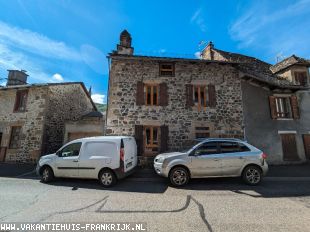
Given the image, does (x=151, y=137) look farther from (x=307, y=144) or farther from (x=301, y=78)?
(x=301, y=78)

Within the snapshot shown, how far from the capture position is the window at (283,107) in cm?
1263

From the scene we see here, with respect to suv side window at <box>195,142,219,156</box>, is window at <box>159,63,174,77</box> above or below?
above

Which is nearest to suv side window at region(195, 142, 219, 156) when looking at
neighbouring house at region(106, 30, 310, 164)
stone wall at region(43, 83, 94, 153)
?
neighbouring house at region(106, 30, 310, 164)

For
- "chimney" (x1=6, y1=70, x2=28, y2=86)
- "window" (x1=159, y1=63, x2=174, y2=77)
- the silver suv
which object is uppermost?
"chimney" (x1=6, y1=70, x2=28, y2=86)

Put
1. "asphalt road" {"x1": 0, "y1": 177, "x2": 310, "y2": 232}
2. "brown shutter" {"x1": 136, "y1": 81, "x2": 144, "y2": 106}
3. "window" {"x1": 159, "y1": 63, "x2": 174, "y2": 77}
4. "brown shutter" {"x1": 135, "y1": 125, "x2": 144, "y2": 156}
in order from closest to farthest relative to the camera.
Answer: "asphalt road" {"x1": 0, "y1": 177, "x2": 310, "y2": 232} < "brown shutter" {"x1": 135, "y1": 125, "x2": 144, "y2": 156} < "brown shutter" {"x1": 136, "y1": 81, "x2": 144, "y2": 106} < "window" {"x1": 159, "y1": 63, "x2": 174, "y2": 77}

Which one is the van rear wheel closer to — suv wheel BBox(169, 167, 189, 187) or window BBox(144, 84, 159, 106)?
suv wheel BBox(169, 167, 189, 187)

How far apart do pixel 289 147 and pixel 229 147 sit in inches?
299

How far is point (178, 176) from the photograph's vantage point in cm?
679

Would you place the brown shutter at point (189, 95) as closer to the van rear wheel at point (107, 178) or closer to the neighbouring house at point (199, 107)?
the neighbouring house at point (199, 107)

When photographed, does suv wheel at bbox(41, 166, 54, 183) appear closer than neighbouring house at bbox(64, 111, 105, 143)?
Yes

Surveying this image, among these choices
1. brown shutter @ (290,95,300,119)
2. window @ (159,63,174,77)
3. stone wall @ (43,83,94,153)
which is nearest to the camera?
window @ (159,63,174,77)

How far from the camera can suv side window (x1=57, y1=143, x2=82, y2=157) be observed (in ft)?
23.9

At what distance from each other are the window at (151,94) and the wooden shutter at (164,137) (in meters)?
1.60

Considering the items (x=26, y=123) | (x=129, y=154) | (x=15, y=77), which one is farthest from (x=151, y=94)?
(x=15, y=77)
